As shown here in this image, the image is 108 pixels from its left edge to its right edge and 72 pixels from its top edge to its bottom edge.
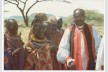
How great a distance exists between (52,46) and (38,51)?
3.7 inches

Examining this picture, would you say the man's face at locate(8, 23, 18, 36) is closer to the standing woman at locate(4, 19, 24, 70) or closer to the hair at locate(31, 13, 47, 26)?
the standing woman at locate(4, 19, 24, 70)

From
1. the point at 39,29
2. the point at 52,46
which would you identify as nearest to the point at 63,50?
the point at 52,46

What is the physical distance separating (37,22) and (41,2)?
132mm

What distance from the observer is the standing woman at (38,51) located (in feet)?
3.91

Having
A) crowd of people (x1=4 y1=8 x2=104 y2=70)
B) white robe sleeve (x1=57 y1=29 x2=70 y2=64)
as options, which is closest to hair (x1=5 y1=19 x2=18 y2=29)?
crowd of people (x1=4 y1=8 x2=104 y2=70)

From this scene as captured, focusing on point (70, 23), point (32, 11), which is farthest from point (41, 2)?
point (70, 23)

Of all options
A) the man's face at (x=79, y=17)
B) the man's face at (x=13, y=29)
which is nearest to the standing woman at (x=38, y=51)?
the man's face at (x=13, y=29)

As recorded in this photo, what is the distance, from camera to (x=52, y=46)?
3.93ft

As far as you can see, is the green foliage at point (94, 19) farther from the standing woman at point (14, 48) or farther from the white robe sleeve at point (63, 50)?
the standing woman at point (14, 48)

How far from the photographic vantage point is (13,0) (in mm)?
1197

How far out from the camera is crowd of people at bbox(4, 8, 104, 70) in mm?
1189

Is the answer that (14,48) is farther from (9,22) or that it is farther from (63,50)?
(63,50)

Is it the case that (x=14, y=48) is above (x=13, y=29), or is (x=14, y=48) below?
below

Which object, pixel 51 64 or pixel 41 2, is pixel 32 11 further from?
pixel 51 64
